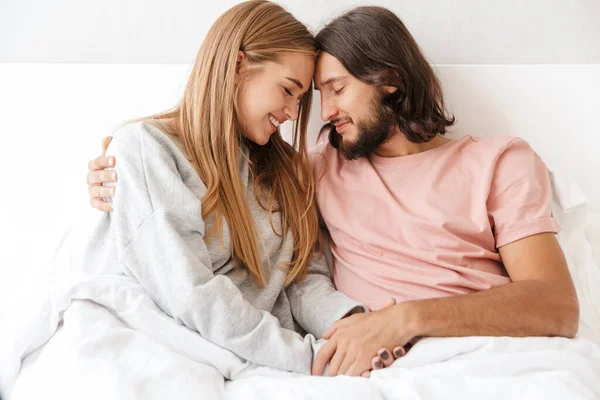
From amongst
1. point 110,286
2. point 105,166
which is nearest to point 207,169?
point 105,166

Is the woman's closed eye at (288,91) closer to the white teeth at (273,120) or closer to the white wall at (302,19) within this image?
the white teeth at (273,120)

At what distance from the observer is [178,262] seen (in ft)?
3.80

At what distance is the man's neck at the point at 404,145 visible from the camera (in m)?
1.53

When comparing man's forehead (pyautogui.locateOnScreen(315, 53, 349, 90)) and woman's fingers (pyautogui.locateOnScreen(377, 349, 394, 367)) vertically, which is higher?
man's forehead (pyautogui.locateOnScreen(315, 53, 349, 90))

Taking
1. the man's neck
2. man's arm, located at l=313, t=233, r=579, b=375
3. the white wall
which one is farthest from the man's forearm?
the white wall

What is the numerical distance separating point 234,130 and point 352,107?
0.31 metres

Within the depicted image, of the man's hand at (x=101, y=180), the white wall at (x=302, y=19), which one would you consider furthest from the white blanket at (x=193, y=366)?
the white wall at (x=302, y=19)

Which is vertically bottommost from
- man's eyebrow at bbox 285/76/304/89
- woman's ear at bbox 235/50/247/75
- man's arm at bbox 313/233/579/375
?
man's arm at bbox 313/233/579/375

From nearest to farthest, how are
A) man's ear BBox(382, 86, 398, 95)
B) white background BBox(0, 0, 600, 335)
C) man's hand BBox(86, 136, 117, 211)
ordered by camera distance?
man's hand BBox(86, 136, 117, 211) → man's ear BBox(382, 86, 398, 95) → white background BBox(0, 0, 600, 335)

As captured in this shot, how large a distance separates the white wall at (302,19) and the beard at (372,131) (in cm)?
37

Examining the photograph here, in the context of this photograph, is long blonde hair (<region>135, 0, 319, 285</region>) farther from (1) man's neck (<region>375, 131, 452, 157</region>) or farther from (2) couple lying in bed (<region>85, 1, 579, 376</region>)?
(1) man's neck (<region>375, 131, 452, 157</region>)

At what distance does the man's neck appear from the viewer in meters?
1.53

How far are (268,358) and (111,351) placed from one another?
12.0 inches

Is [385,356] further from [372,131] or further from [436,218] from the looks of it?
[372,131]
